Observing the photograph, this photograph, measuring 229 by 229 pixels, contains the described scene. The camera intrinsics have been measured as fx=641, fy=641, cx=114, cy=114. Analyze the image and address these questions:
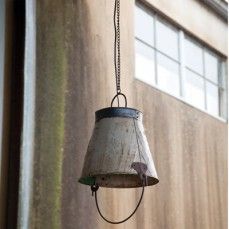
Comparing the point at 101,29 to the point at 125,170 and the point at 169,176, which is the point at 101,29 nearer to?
the point at 169,176

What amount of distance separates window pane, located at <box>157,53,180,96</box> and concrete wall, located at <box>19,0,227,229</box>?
32cm

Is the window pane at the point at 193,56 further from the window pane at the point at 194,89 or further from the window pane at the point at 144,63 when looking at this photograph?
the window pane at the point at 144,63

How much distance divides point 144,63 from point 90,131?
6.55 feet

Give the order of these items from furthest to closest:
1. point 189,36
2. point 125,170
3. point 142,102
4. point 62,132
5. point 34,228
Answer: point 189,36, point 142,102, point 62,132, point 34,228, point 125,170

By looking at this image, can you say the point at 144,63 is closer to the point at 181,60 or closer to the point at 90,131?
the point at 181,60

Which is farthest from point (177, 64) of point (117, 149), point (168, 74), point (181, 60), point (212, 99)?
point (117, 149)

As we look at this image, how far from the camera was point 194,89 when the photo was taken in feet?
30.0

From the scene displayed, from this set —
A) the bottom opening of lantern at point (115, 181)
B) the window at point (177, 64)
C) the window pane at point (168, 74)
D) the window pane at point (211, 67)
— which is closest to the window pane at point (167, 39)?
A: the window at point (177, 64)

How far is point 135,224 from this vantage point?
6.79 meters

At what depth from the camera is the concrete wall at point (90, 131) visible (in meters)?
5.71

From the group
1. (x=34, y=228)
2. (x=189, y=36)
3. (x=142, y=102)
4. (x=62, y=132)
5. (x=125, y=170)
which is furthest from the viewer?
(x=189, y=36)

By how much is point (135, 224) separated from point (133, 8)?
2634 mm

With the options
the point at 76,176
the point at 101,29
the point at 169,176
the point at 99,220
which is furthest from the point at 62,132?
the point at 169,176

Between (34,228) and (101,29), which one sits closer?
(34,228)
